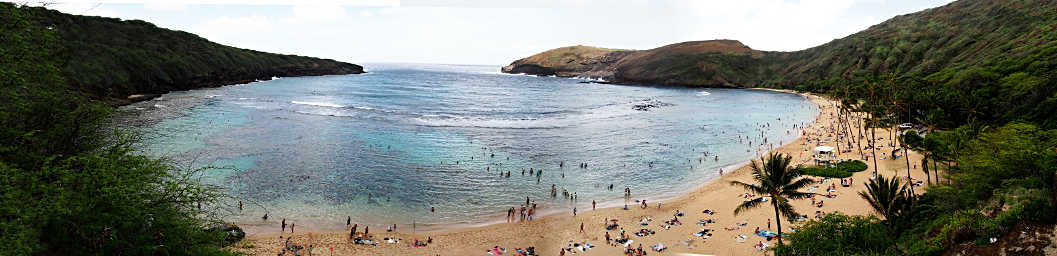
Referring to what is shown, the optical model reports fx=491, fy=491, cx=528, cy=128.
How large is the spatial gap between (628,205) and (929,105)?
4290cm

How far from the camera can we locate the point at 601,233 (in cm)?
3416

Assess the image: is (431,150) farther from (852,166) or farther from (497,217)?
(852,166)

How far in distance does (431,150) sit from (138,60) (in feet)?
325

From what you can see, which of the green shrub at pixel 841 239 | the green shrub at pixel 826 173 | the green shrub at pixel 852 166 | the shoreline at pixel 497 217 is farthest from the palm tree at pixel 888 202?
the green shrub at pixel 852 166

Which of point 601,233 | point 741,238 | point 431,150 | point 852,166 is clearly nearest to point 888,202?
point 741,238

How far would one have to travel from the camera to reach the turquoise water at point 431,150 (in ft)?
134

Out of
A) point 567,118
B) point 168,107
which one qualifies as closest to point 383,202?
point 567,118

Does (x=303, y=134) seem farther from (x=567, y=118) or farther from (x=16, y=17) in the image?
(x=16, y=17)

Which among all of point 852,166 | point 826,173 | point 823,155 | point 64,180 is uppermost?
point 64,180

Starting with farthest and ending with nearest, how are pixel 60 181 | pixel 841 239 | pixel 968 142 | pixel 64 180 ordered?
1. pixel 968 142
2. pixel 841 239
3. pixel 60 181
4. pixel 64 180

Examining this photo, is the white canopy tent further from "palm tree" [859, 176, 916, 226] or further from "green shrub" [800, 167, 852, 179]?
"palm tree" [859, 176, 916, 226]

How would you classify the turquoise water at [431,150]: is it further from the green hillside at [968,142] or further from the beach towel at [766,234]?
the green hillside at [968,142]

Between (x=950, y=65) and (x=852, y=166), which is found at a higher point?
(x=950, y=65)

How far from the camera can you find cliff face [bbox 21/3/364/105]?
94.3 meters
